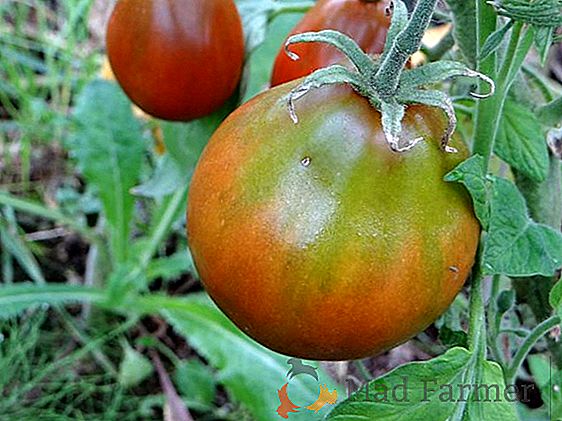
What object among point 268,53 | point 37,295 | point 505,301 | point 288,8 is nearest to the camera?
point 505,301

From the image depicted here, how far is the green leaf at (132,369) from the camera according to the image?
1408 mm

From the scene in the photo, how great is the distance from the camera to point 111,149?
1393 millimetres

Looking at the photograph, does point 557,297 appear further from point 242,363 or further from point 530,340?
point 242,363

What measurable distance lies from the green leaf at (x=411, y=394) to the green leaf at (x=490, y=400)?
13mm

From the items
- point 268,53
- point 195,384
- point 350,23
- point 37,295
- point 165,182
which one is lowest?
point 195,384

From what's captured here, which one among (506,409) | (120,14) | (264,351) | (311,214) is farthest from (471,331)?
(264,351)

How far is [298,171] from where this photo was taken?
1.77ft

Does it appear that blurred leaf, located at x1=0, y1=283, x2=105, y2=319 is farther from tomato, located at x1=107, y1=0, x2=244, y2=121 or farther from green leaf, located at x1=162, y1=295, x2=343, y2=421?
tomato, located at x1=107, y1=0, x2=244, y2=121

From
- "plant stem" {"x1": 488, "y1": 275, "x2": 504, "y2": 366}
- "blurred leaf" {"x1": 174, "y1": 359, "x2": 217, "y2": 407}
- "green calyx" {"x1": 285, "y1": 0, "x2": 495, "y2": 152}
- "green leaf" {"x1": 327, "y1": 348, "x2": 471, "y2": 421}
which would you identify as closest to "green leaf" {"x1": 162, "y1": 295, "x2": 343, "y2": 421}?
"blurred leaf" {"x1": 174, "y1": 359, "x2": 217, "y2": 407}

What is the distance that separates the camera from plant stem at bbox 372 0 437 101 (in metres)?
0.53

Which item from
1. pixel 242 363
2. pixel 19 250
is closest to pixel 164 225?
pixel 242 363

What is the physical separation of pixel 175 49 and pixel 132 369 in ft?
2.45

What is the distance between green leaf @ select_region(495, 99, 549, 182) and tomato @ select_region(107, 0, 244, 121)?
0.28 metres

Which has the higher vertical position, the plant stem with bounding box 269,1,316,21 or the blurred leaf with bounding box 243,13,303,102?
the plant stem with bounding box 269,1,316,21
